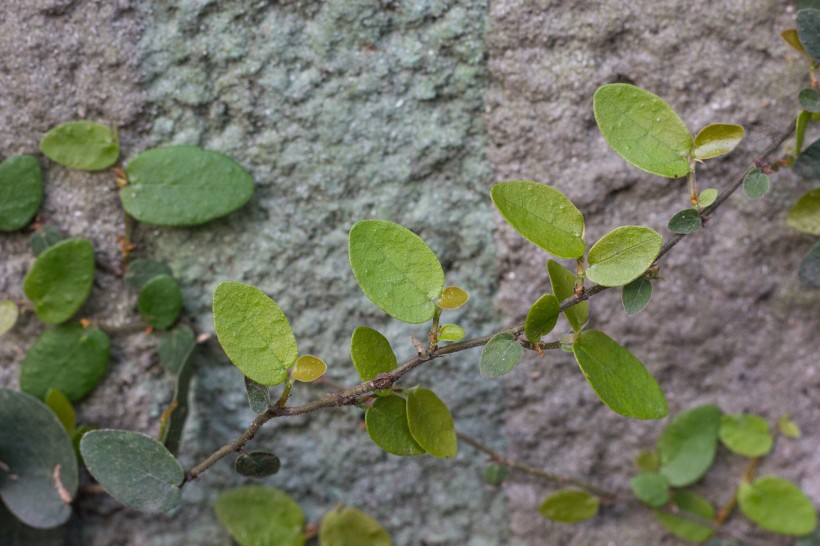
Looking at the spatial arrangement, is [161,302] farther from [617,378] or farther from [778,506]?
[778,506]

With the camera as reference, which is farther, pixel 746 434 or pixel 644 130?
pixel 746 434

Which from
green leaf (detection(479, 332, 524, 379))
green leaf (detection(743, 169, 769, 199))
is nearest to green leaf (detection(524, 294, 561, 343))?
green leaf (detection(479, 332, 524, 379))

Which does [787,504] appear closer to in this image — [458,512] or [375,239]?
[458,512]

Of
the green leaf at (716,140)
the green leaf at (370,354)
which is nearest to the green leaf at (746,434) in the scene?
the green leaf at (716,140)

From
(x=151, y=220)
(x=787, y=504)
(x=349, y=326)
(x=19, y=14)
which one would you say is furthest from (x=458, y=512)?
(x=19, y=14)

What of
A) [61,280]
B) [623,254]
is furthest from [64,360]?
[623,254]

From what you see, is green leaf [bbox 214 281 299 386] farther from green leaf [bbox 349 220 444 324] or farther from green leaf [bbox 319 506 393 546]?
green leaf [bbox 319 506 393 546]

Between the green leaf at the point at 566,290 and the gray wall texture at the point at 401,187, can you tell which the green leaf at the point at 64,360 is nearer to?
the gray wall texture at the point at 401,187
